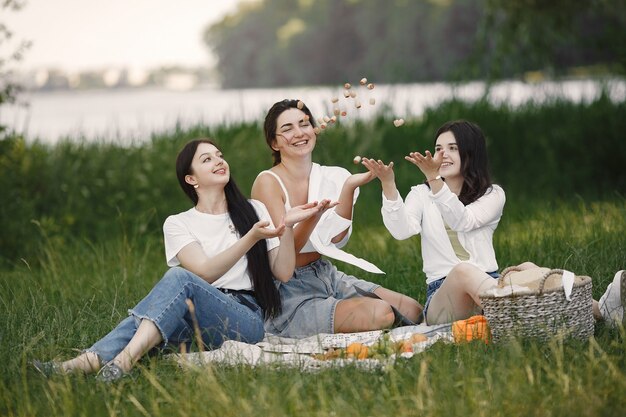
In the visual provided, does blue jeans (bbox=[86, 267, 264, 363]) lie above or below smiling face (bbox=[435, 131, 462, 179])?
below

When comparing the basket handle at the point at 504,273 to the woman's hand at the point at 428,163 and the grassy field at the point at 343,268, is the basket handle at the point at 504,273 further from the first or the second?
the woman's hand at the point at 428,163

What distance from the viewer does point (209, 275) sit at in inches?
174

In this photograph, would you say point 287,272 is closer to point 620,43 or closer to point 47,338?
point 47,338

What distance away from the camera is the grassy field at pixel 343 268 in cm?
339

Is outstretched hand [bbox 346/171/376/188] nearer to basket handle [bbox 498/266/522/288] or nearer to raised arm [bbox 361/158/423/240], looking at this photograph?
raised arm [bbox 361/158/423/240]

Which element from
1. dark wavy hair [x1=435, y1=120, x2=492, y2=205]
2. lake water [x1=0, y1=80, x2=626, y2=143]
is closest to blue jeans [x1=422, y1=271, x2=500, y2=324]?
dark wavy hair [x1=435, y1=120, x2=492, y2=205]

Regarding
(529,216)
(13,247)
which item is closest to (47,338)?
(13,247)

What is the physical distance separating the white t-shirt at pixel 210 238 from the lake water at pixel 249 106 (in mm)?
5306

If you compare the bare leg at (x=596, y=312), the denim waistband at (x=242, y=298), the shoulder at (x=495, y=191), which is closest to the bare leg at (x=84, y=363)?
the denim waistband at (x=242, y=298)

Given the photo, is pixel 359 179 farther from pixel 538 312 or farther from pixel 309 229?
pixel 538 312

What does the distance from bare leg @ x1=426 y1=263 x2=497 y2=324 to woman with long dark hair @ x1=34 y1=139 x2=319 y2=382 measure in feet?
2.42

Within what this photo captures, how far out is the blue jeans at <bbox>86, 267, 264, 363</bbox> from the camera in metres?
4.12

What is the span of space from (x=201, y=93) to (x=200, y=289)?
1002 centimetres

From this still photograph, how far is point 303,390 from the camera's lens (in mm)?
3568
